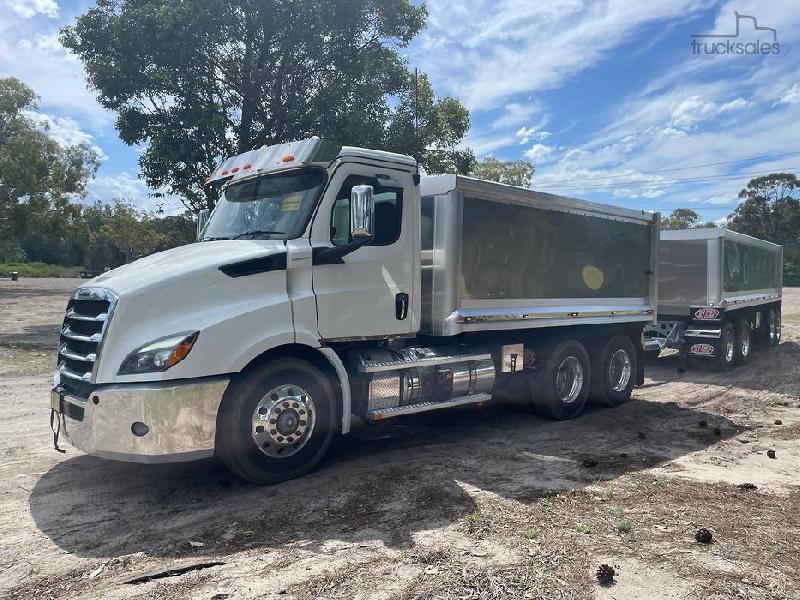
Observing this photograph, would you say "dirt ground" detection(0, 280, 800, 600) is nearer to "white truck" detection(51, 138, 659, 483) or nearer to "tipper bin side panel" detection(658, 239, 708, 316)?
"white truck" detection(51, 138, 659, 483)

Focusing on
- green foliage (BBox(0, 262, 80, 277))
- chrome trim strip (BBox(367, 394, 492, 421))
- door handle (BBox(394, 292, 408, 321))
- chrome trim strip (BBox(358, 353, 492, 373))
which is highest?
green foliage (BBox(0, 262, 80, 277))

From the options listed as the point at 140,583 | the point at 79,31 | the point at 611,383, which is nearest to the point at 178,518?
the point at 140,583

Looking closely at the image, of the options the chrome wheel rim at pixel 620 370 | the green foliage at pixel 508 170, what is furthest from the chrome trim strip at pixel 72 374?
the green foliage at pixel 508 170

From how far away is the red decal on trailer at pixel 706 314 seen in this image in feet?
41.0

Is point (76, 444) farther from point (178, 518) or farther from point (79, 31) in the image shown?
point (79, 31)

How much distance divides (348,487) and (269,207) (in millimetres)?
2668

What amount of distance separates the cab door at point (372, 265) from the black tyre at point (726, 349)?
8669mm

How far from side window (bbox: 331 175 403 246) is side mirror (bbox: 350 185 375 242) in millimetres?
399

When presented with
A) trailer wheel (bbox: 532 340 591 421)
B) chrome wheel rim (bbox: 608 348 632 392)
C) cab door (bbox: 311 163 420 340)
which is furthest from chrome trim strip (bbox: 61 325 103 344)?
chrome wheel rim (bbox: 608 348 632 392)

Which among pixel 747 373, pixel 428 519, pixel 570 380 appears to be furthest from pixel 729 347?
pixel 428 519

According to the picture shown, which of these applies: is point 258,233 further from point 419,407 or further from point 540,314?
point 540,314

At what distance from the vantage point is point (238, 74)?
49.1 ft

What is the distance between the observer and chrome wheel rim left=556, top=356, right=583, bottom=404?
8.36m

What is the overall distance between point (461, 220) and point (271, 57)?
399 inches
